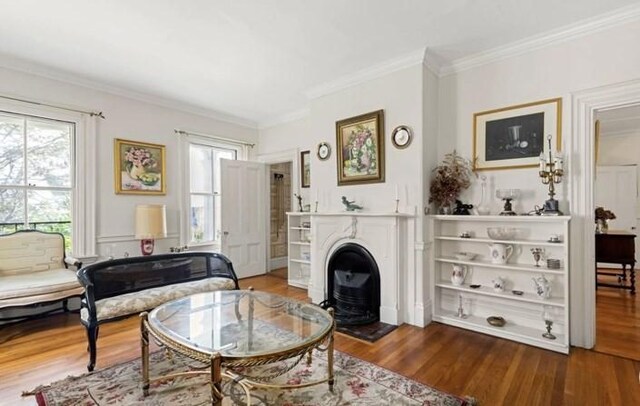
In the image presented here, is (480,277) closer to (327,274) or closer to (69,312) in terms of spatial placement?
(327,274)

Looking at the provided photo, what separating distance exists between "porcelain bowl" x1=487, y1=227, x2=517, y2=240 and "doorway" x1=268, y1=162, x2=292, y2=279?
4.06 m

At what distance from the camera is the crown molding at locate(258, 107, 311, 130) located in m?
5.19

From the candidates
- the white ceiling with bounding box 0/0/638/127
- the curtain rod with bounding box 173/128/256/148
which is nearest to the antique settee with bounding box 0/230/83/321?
the white ceiling with bounding box 0/0/638/127

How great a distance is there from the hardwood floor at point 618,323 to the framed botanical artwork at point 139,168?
5.31m

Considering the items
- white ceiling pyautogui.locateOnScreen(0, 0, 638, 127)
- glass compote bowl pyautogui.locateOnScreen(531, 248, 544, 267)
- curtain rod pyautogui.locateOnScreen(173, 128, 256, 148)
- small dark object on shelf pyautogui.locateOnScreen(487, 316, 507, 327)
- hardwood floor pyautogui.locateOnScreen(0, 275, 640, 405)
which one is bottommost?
hardwood floor pyautogui.locateOnScreen(0, 275, 640, 405)

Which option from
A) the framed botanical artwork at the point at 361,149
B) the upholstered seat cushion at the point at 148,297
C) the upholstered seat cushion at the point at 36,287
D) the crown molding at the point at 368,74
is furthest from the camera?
the framed botanical artwork at the point at 361,149

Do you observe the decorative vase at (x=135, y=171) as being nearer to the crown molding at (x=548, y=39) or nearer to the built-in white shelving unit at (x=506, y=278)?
the built-in white shelving unit at (x=506, y=278)

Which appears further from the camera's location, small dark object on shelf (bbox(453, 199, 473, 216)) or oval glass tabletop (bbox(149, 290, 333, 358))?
small dark object on shelf (bbox(453, 199, 473, 216))

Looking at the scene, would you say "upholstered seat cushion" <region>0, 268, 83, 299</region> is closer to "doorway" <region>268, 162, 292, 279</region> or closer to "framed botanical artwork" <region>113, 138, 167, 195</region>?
"framed botanical artwork" <region>113, 138, 167, 195</region>

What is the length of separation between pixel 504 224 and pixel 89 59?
4627 millimetres

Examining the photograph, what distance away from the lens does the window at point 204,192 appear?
5.11m

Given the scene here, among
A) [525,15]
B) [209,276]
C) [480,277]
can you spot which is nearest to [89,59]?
[209,276]

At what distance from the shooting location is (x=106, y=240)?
4062 mm

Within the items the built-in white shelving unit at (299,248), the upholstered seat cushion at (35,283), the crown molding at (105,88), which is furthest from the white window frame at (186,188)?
the upholstered seat cushion at (35,283)
